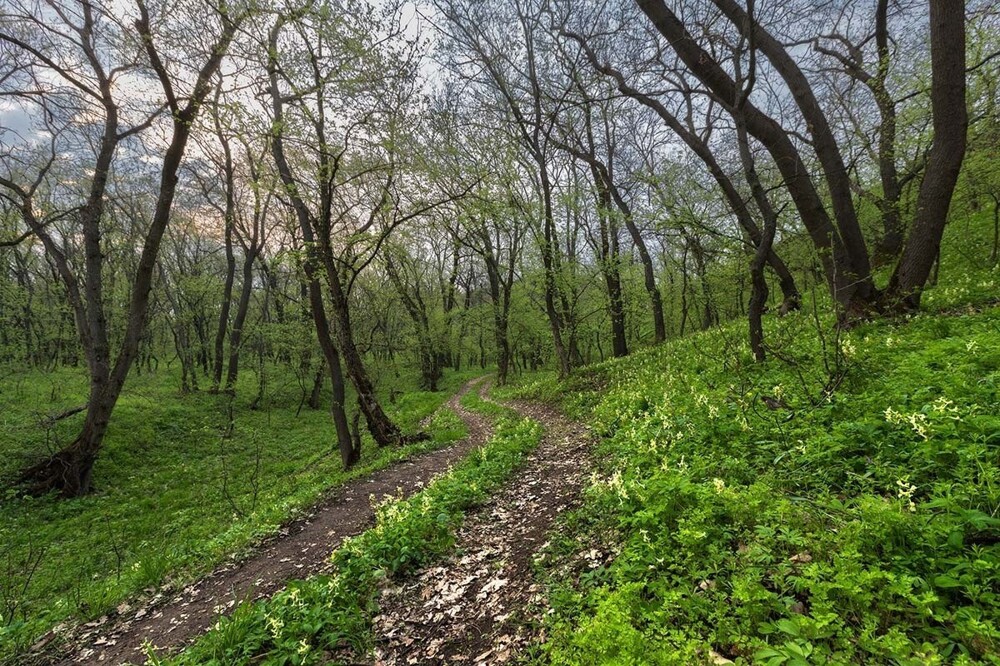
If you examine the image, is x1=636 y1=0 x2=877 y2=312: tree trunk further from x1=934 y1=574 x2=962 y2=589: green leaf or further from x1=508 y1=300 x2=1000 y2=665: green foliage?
x1=934 y1=574 x2=962 y2=589: green leaf

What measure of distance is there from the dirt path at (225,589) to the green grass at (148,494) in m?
0.50

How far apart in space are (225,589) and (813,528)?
23.8 ft

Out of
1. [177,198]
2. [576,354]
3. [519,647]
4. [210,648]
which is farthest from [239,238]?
[519,647]

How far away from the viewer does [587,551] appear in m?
4.82

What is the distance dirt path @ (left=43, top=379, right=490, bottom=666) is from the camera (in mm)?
4949

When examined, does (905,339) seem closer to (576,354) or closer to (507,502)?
(507,502)

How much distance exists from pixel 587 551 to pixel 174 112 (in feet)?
49.5

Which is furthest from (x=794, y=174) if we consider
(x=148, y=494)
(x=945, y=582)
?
(x=148, y=494)

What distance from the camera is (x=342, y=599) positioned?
15.3 feet

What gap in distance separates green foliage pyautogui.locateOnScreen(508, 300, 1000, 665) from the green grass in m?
6.81

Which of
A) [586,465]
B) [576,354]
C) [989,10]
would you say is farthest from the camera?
[576,354]

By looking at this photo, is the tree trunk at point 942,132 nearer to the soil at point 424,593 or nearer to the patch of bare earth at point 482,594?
the soil at point 424,593

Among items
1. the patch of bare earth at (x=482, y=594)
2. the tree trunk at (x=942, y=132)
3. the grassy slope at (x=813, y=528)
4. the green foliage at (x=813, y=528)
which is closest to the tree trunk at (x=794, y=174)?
the tree trunk at (x=942, y=132)

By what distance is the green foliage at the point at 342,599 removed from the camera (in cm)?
402
